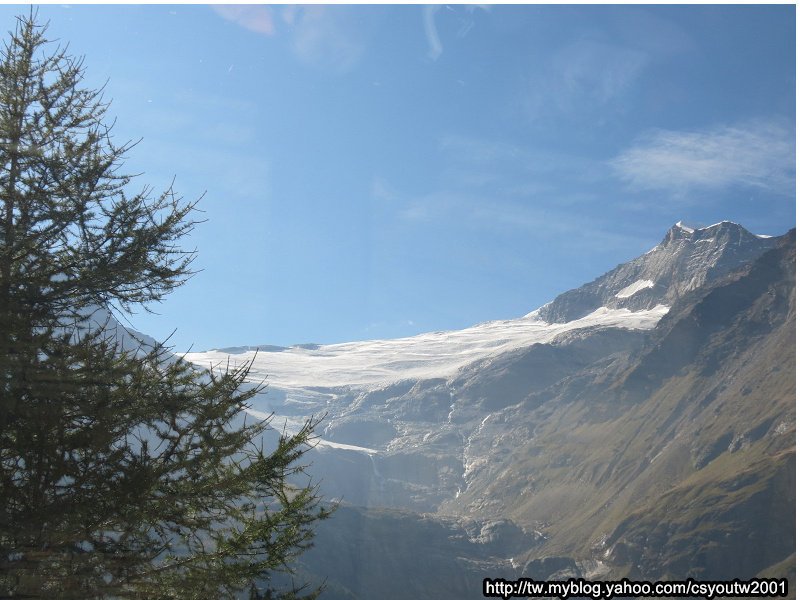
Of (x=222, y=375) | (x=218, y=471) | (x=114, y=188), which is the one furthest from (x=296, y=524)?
(x=114, y=188)

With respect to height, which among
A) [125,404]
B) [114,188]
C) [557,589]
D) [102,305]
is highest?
[114,188]

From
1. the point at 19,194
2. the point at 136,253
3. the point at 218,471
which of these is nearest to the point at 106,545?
the point at 218,471

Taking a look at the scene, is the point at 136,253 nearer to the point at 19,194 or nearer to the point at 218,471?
the point at 19,194

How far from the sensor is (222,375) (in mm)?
12445

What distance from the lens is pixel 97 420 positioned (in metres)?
11.2

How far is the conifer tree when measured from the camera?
10719 mm

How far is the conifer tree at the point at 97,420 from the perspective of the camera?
35.2 feet

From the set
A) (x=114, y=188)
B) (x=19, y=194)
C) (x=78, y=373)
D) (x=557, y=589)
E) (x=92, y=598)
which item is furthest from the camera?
(x=557, y=589)

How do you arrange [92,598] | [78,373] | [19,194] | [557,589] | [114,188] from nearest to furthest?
[92,598] < [78,373] < [19,194] < [114,188] < [557,589]

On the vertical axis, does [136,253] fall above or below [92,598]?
above

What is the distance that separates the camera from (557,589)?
3322 centimetres

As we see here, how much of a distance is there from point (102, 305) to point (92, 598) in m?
4.51

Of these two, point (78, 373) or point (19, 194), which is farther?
point (19, 194)

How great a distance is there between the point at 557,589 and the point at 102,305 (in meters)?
26.5
